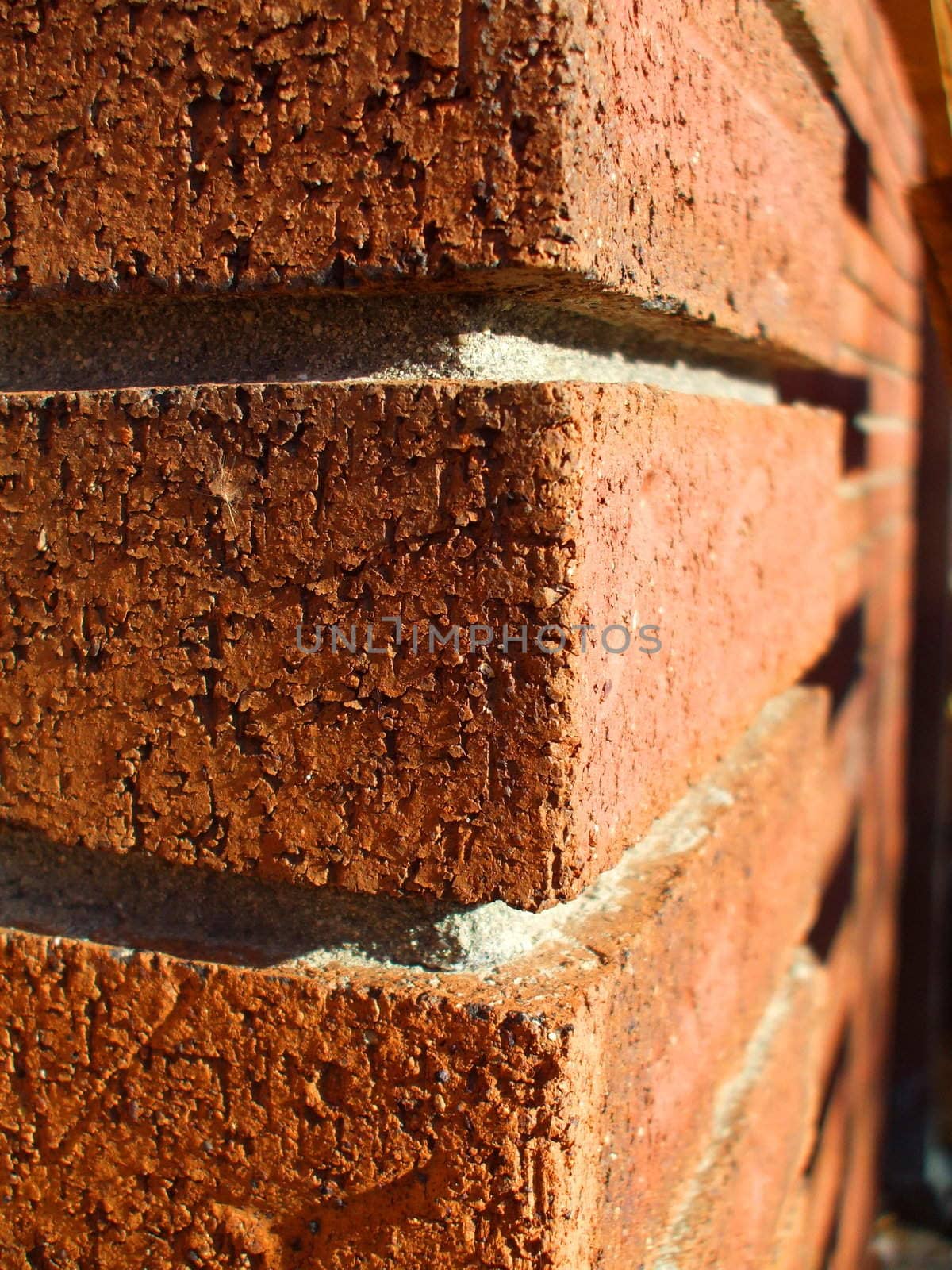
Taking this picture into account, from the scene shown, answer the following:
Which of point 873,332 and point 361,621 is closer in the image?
point 361,621

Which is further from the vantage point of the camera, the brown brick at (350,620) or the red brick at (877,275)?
the red brick at (877,275)

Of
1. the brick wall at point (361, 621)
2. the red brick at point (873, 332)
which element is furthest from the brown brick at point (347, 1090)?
the red brick at point (873, 332)

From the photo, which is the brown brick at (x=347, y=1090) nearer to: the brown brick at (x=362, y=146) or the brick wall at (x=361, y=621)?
the brick wall at (x=361, y=621)

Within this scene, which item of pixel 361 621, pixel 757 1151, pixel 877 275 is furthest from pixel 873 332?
pixel 361 621

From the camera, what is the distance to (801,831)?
35.4 inches

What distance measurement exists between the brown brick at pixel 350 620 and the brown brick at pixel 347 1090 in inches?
1.9

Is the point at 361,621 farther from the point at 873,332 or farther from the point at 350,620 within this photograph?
the point at 873,332

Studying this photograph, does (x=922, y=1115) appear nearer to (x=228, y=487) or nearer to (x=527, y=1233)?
(x=527, y=1233)

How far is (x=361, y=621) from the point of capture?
1.48 ft

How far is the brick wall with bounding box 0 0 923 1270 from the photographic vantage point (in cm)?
43

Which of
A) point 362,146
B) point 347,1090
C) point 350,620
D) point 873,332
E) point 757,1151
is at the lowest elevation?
point 757,1151

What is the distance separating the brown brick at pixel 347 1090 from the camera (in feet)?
1.50

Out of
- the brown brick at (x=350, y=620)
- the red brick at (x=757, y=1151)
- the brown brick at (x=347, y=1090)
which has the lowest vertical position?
the red brick at (x=757, y=1151)

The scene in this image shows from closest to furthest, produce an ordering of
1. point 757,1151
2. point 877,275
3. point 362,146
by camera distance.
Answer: point 362,146 < point 757,1151 < point 877,275
